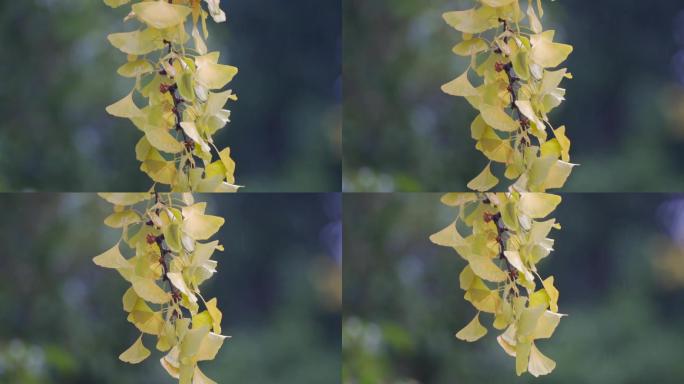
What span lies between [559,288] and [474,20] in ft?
2.02

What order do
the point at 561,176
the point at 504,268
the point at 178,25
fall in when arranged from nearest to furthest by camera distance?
the point at 178,25, the point at 561,176, the point at 504,268

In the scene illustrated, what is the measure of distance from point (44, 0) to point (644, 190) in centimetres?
132

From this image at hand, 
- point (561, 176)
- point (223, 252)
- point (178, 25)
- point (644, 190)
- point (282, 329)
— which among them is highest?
point (178, 25)

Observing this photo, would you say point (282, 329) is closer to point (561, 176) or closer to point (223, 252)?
point (223, 252)

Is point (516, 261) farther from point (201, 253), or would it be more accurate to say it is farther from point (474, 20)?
point (201, 253)

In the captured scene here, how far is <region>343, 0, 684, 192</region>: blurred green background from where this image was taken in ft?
6.39

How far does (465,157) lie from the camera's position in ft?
6.38

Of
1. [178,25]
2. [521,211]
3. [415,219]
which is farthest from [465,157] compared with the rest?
[178,25]

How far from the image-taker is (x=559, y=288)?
1.95m

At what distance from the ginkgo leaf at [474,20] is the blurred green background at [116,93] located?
334 mm

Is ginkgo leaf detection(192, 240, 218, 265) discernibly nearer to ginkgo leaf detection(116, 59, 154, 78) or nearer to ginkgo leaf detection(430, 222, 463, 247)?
ginkgo leaf detection(116, 59, 154, 78)

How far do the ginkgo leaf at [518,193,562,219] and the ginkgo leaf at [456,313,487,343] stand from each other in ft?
0.85

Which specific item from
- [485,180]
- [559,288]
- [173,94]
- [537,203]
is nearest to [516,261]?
[537,203]

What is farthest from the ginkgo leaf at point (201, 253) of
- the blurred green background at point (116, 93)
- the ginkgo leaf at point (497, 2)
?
the ginkgo leaf at point (497, 2)
